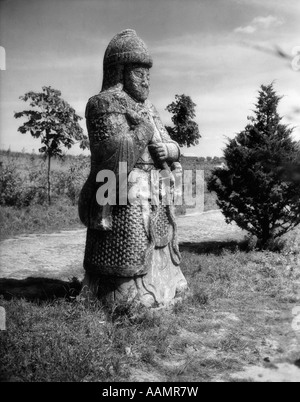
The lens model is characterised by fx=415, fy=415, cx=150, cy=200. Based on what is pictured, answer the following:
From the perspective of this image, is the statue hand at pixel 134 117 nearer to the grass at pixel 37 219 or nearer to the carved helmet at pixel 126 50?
the carved helmet at pixel 126 50

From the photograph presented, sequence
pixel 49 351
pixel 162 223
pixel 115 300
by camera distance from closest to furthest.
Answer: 1. pixel 49 351
2. pixel 115 300
3. pixel 162 223

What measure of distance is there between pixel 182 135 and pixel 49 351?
16.6 metres

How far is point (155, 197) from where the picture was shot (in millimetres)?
5512

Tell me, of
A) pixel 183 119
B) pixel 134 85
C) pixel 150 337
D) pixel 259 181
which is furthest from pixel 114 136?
pixel 183 119

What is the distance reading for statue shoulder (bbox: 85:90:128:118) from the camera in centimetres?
508

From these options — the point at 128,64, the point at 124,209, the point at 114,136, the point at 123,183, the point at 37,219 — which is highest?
the point at 128,64

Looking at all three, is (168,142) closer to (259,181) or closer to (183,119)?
(259,181)

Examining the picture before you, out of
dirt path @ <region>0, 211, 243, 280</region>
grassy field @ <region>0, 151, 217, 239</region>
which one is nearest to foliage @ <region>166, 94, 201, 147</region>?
grassy field @ <region>0, 151, 217, 239</region>

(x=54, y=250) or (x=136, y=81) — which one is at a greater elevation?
(x=136, y=81)

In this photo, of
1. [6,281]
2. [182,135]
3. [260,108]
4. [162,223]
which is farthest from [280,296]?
[182,135]

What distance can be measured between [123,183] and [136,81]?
1.32 m

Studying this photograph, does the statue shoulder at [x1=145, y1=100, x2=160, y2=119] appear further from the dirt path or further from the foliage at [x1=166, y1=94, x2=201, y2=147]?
the foliage at [x1=166, y1=94, x2=201, y2=147]

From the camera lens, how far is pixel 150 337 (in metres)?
4.74

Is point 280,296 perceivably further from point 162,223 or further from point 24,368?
point 24,368
